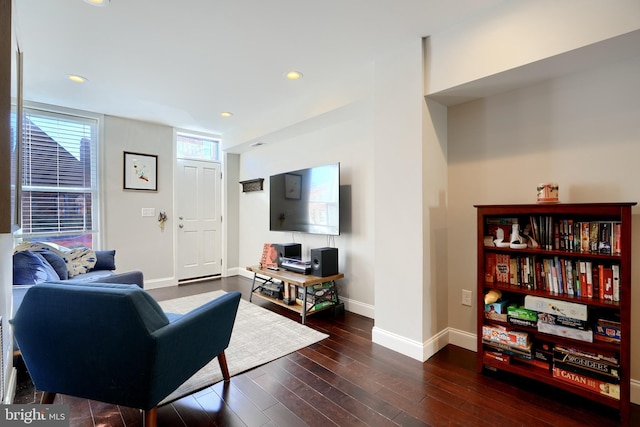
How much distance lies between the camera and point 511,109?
2.20 m

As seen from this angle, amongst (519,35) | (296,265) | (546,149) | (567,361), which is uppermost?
(519,35)

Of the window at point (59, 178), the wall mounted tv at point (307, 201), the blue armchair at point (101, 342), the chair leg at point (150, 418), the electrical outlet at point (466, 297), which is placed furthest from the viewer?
the window at point (59, 178)

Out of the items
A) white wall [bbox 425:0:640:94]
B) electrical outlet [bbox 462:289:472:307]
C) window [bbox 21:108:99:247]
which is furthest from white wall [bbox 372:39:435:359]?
window [bbox 21:108:99:247]

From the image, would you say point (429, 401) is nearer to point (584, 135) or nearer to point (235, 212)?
point (584, 135)

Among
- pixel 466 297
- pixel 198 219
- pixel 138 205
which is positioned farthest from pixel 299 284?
pixel 138 205

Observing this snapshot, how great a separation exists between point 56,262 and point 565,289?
410cm

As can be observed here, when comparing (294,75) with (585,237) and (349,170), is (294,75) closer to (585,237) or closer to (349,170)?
(349,170)

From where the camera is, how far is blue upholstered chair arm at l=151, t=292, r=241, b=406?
135 centimetres

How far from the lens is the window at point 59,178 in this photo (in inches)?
139

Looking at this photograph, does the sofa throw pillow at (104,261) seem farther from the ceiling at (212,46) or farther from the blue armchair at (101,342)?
the blue armchair at (101,342)

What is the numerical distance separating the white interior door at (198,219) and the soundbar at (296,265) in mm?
1986

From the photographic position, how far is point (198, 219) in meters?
4.84

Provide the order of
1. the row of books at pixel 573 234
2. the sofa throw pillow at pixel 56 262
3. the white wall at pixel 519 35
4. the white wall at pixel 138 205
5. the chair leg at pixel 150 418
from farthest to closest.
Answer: the white wall at pixel 138 205
the sofa throw pillow at pixel 56 262
the row of books at pixel 573 234
the white wall at pixel 519 35
the chair leg at pixel 150 418

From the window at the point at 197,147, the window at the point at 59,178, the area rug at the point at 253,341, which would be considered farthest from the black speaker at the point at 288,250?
the window at the point at 59,178
